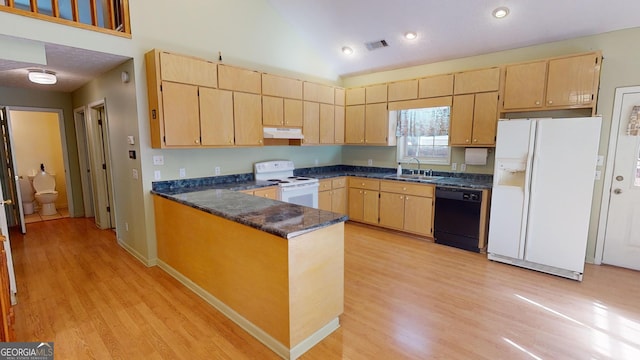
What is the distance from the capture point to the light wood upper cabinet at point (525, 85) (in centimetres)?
352

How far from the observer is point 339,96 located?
5402 millimetres

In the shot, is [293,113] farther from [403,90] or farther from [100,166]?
[100,166]

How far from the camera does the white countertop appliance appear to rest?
14.0 ft

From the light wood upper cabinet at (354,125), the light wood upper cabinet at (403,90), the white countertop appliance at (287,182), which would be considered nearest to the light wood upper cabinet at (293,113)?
the white countertop appliance at (287,182)

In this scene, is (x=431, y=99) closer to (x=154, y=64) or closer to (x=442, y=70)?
(x=442, y=70)

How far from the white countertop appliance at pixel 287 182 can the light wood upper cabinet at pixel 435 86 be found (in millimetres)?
2126

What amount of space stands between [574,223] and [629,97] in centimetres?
155

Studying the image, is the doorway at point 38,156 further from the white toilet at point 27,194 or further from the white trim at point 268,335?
the white trim at point 268,335

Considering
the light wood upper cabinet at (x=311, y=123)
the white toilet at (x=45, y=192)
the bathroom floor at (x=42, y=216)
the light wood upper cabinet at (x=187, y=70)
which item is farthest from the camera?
the white toilet at (x=45, y=192)

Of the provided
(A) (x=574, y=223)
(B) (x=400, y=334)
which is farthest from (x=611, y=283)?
(B) (x=400, y=334)

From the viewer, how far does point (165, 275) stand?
3.30 meters

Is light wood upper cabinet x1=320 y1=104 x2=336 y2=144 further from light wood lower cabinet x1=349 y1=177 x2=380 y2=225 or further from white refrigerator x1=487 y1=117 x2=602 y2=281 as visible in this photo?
white refrigerator x1=487 y1=117 x2=602 y2=281

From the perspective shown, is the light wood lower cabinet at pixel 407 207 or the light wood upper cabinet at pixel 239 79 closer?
the light wood upper cabinet at pixel 239 79

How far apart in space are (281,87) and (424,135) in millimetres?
2419
